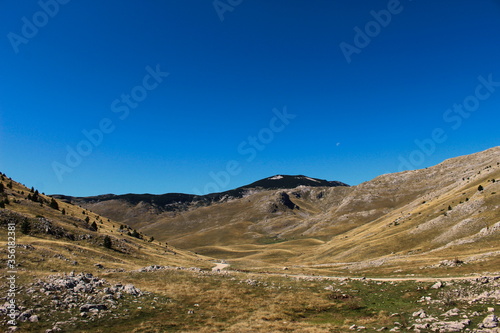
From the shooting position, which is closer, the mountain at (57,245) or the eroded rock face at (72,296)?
the eroded rock face at (72,296)

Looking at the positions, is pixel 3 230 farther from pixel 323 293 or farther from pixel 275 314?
pixel 323 293

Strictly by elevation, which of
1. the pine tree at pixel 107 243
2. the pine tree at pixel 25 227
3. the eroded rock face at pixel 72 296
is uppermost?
the pine tree at pixel 25 227

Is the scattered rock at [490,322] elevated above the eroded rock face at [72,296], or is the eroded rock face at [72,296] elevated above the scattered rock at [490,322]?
the eroded rock face at [72,296]

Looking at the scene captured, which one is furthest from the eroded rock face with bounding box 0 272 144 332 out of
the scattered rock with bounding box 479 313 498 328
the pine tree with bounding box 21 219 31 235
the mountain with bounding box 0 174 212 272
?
the pine tree with bounding box 21 219 31 235

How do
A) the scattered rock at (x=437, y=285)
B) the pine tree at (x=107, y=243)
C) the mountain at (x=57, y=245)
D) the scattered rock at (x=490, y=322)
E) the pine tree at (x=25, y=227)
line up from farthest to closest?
the pine tree at (x=107, y=243) < the pine tree at (x=25, y=227) < the mountain at (x=57, y=245) < the scattered rock at (x=437, y=285) < the scattered rock at (x=490, y=322)

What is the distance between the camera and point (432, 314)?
22.4 m

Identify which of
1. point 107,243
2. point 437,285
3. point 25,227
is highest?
point 25,227

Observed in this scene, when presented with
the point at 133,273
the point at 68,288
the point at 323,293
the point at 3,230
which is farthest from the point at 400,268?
the point at 3,230

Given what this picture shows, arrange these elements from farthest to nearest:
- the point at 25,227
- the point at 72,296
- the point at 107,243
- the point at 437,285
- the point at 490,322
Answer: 1. the point at 107,243
2. the point at 25,227
3. the point at 437,285
4. the point at 72,296
5. the point at 490,322

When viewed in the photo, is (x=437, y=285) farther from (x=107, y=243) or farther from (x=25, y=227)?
(x=25, y=227)

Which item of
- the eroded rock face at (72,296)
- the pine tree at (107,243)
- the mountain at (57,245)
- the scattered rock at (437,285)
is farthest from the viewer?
the pine tree at (107,243)

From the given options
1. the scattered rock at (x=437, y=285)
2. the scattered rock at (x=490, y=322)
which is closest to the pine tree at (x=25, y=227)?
the scattered rock at (x=437, y=285)

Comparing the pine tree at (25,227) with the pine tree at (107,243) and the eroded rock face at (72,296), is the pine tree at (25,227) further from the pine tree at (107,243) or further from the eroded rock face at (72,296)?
the eroded rock face at (72,296)

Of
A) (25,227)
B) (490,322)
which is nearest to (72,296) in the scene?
(490,322)
